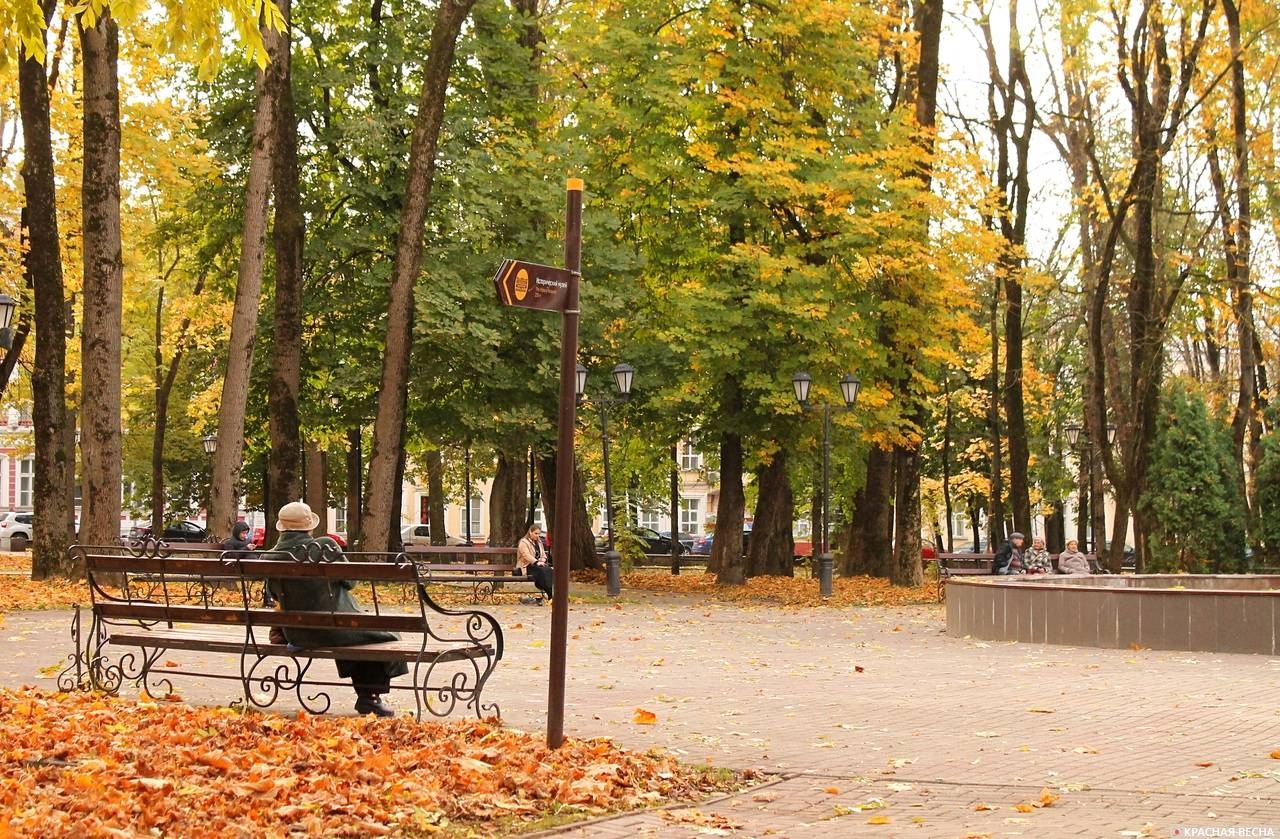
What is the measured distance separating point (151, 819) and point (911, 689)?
7762 mm

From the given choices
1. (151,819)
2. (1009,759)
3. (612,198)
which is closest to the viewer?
(151,819)

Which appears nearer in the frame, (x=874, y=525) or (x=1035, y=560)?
(x=1035, y=560)

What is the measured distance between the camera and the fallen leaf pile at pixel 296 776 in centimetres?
654

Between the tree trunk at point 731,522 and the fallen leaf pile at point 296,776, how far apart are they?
873 inches

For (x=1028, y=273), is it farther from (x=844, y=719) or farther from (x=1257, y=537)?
(x=844, y=719)

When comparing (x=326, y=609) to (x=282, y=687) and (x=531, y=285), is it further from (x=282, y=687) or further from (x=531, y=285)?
(x=531, y=285)

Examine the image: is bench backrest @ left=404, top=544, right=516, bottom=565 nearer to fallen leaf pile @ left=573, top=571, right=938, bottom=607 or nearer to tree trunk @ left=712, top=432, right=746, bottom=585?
fallen leaf pile @ left=573, top=571, right=938, bottom=607

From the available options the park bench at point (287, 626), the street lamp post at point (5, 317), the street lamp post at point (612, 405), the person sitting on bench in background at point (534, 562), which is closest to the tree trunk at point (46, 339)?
the street lamp post at point (5, 317)

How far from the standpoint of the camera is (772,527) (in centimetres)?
3459

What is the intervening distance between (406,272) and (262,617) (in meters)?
15.6

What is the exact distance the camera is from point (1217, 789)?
7969 millimetres

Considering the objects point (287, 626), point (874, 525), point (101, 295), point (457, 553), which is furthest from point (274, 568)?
point (874, 525)

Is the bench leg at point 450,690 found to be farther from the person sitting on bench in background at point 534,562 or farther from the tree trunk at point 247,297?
the person sitting on bench in background at point 534,562

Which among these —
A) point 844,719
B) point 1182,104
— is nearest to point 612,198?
point 1182,104
